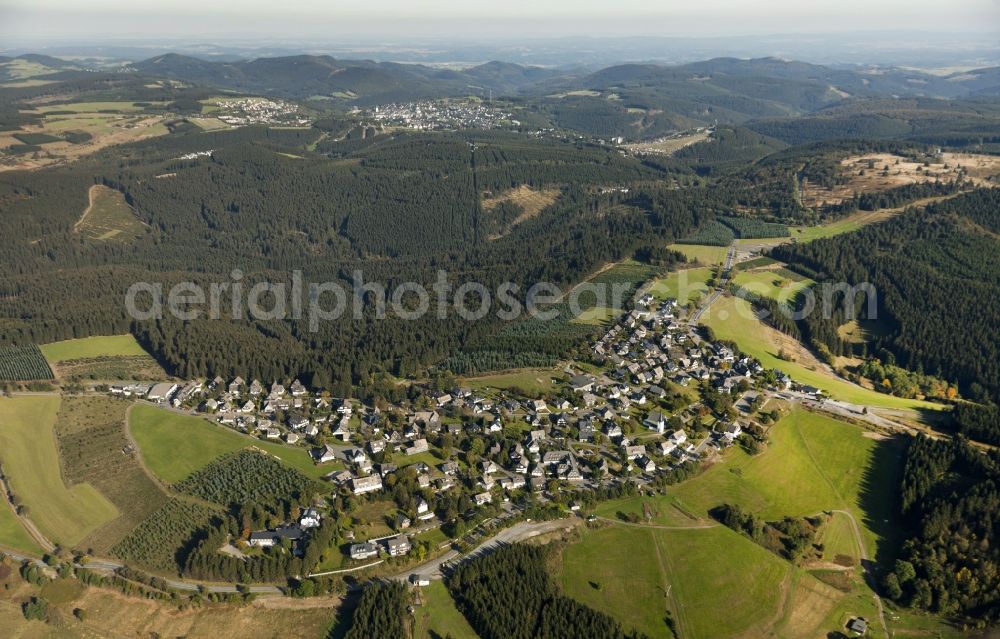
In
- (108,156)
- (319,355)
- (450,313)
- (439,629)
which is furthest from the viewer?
(108,156)

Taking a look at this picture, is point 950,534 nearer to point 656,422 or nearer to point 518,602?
point 656,422

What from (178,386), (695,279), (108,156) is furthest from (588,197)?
(108,156)

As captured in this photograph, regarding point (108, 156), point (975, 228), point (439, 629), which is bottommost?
point (439, 629)

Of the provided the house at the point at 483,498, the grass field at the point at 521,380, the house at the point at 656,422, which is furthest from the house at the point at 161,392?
the house at the point at 656,422

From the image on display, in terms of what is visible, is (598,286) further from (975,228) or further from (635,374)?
(975,228)

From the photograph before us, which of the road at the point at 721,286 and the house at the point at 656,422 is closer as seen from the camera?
the house at the point at 656,422

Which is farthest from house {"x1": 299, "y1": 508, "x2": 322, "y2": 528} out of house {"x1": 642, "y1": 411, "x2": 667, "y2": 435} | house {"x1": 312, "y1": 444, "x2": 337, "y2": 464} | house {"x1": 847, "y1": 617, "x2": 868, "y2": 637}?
house {"x1": 847, "y1": 617, "x2": 868, "y2": 637}

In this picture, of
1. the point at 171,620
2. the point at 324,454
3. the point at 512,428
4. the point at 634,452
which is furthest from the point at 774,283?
the point at 171,620

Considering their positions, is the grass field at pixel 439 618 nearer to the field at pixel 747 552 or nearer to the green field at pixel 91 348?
the field at pixel 747 552
